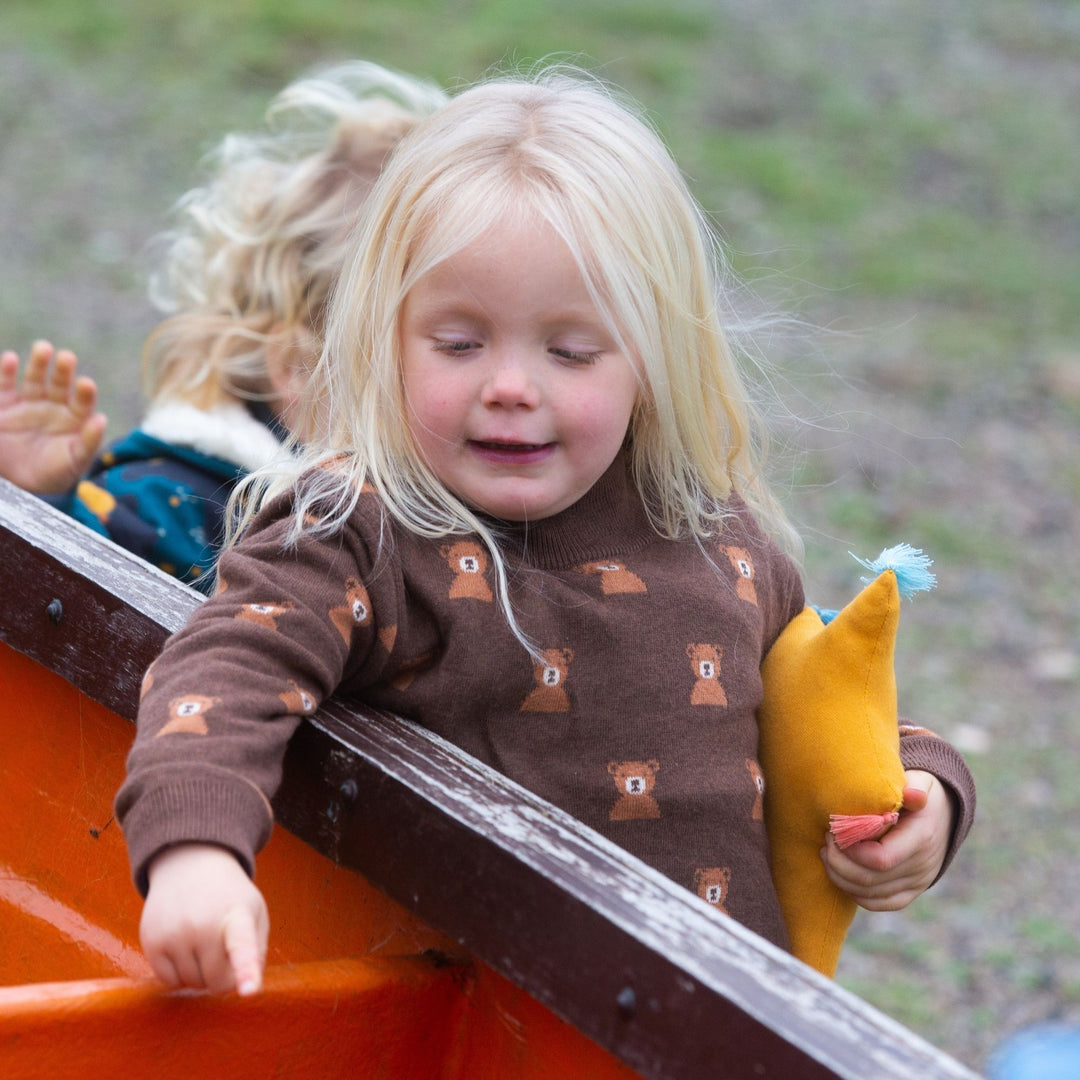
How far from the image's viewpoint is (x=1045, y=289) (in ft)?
23.0

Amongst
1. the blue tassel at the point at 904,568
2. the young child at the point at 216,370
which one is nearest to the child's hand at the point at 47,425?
the young child at the point at 216,370

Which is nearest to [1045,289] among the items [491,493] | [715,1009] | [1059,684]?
[1059,684]

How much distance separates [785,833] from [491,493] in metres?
0.50

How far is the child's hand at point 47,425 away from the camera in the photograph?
249 centimetres

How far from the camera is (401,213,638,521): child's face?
141cm

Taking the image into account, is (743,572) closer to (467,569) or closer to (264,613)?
(467,569)

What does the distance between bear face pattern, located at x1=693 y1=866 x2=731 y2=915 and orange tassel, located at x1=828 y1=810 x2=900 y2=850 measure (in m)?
0.13

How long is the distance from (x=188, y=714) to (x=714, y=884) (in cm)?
59

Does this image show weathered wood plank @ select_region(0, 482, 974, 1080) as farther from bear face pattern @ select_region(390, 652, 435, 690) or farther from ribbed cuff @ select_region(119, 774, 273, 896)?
ribbed cuff @ select_region(119, 774, 273, 896)

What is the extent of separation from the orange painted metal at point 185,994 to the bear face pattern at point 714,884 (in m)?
0.26

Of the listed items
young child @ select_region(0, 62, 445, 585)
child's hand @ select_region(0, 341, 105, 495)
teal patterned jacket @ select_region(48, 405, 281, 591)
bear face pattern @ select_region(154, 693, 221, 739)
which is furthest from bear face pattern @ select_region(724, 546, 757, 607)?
child's hand @ select_region(0, 341, 105, 495)

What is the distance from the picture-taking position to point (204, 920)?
105cm

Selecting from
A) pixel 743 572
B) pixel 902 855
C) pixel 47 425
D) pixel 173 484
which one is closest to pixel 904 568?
pixel 743 572

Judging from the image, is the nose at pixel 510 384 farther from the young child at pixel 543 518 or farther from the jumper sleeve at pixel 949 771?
the jumper sleeve at pixel 949 771
